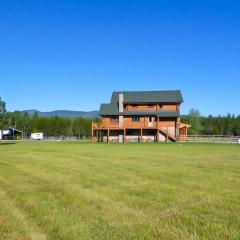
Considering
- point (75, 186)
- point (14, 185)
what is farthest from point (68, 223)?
point (14, 185)

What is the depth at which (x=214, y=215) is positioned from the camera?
32.4ft

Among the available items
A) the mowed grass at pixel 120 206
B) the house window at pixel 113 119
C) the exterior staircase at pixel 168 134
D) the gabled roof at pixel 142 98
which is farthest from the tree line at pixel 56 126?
the mowed grass at pixel 120 206

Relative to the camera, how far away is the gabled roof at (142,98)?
277 ft

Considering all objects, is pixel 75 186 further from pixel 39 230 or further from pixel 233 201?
pixel 39 230

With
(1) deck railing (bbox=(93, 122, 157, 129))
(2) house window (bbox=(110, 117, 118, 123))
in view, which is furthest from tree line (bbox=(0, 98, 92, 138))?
(1) deck railing (bbox=(93, 122, 157, 129))

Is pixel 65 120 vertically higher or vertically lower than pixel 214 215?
higher

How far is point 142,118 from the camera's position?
83.5 meters

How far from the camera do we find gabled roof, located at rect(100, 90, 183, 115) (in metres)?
84.5

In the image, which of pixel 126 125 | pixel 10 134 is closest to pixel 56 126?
pixel 10 134

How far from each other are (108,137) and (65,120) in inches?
3281

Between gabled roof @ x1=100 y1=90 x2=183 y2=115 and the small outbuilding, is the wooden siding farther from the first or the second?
the small outbuilding

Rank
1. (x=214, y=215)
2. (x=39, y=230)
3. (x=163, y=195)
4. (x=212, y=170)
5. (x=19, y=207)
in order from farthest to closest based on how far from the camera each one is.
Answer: (x=212, y=170) → (x=163, y=195) → (x=19, y=207) → (x=214, y=215) → (x=39, y=230)

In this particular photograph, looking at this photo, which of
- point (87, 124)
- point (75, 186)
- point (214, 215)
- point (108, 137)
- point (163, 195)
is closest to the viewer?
point (214, 215)

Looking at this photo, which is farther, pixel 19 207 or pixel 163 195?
pixel 163 195
